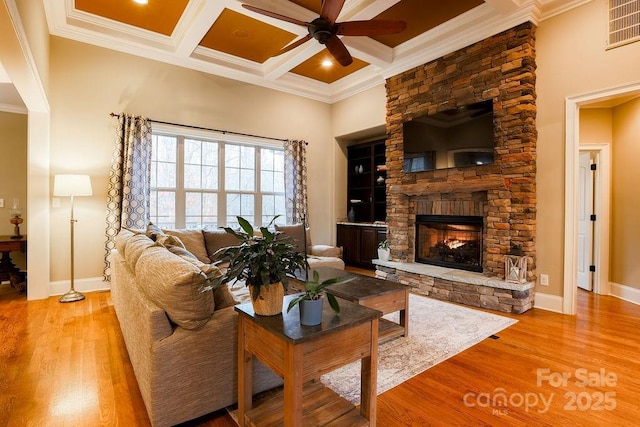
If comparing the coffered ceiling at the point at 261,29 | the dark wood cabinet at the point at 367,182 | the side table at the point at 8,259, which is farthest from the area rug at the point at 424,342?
the side table at the point at 8,259

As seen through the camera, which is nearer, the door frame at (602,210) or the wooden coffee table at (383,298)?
the wooden coffee table at (383,298)

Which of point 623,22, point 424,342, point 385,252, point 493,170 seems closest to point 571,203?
point 493,170

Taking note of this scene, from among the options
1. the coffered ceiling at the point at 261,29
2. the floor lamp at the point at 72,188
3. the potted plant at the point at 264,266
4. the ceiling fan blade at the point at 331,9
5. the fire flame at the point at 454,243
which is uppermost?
the coffered ceiling at the point at 261,29

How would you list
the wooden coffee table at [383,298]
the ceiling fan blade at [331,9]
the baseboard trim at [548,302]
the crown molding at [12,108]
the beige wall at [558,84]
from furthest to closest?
the crown molding at [12,108]
the baseboard trim at [548,302]
the beige wall at [558,84]
the ceiling fan blade at [331,9]
the wooden coffee table at [383,298]

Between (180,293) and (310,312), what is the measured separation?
0.68m

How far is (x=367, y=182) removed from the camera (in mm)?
6801

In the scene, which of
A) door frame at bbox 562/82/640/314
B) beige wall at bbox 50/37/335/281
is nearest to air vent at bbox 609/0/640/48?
door frame at bbox 562/82/640/314

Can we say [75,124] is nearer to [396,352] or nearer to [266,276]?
[266,276]

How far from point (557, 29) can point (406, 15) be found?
1656 millimetres

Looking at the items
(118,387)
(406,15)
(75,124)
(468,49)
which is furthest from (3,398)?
(468,49)

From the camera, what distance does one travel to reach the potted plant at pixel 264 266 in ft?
4.71

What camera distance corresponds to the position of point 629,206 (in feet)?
13.6

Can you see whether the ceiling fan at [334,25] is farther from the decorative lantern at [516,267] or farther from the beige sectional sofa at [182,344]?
the decorative lantern at [516,267]

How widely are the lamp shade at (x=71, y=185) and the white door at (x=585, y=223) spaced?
6.60 m
